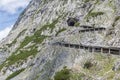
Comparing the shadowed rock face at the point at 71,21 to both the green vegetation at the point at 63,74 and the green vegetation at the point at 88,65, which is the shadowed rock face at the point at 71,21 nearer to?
the green vegetation at the point at 63,74

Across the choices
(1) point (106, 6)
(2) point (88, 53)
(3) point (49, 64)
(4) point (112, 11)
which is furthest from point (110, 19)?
(2) point (88, 53)

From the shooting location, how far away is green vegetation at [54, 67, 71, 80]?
67125 millimetres

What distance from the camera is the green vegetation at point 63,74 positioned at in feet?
220

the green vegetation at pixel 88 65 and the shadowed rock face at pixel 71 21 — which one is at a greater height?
the green vegetation at pixel 88 65

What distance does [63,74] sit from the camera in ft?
226

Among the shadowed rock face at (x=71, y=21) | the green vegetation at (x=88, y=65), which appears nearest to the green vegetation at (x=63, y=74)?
the green vegetation at (x=88, y=65)

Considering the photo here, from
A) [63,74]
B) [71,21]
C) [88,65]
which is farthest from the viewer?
[71,21]

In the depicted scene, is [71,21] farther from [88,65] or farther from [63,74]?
[63,74]

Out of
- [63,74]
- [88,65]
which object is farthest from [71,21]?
[63,74]

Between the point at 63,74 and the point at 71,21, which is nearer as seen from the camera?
the point at 63,74

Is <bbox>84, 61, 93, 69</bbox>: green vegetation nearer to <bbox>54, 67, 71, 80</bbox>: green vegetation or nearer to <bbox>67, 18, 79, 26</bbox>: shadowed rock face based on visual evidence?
<bbox>54, 67, 71, 80</bbox>: green vegetation

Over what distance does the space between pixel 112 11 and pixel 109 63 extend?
74.1 metres

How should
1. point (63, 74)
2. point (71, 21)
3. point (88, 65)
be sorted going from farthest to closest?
point (71, 21) < point (63, 74) < point (88, 65)

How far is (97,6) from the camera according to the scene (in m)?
155
